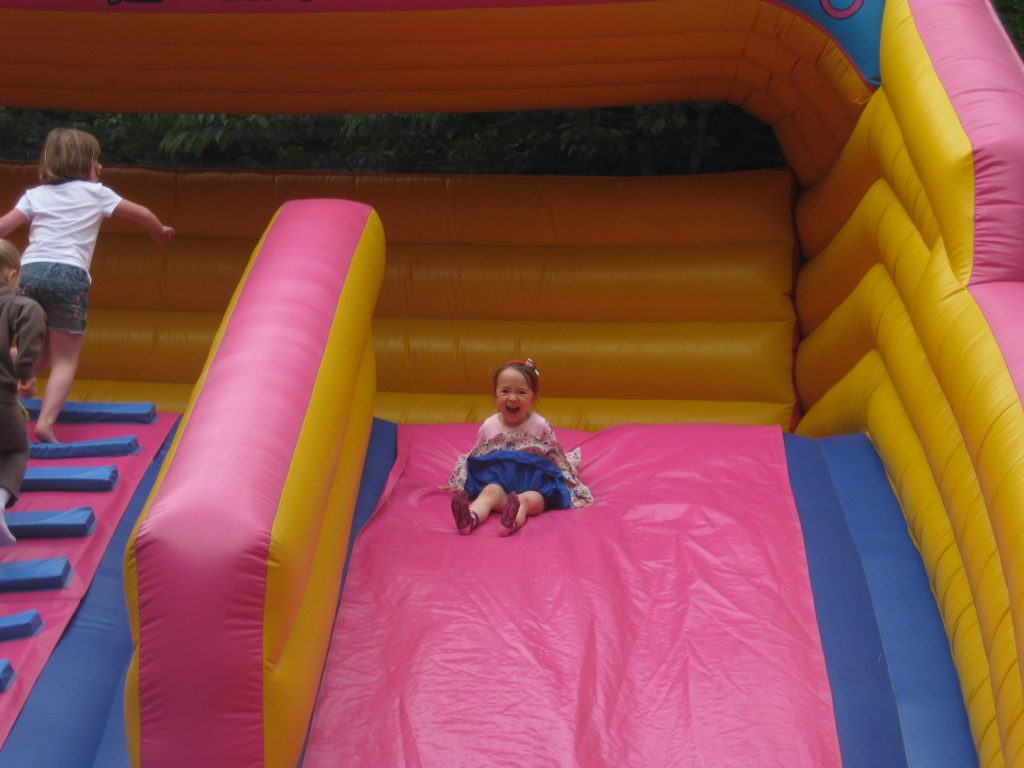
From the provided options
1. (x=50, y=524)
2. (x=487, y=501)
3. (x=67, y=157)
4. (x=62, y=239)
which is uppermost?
(x=67, y=157)

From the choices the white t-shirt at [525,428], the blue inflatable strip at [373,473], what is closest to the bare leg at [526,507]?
the white t-shirt at [525,428]

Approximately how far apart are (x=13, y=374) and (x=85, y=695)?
818 mm

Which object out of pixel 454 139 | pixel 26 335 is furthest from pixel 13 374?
pixel 454 139

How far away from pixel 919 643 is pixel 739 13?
1967 millimetres

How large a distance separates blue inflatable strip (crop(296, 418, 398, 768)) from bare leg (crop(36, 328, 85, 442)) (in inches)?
34.9

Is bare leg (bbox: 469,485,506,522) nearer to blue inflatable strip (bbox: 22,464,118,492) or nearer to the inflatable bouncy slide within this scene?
the inflatable bouncy slide

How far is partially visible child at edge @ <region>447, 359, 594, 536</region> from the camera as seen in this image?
3.43 m

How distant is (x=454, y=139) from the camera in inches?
226

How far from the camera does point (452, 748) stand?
249cm

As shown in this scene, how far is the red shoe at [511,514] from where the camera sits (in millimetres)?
3285

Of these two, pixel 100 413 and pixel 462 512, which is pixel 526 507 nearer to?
pixel 462 512

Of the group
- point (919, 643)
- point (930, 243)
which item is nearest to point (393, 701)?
point (919, 643)

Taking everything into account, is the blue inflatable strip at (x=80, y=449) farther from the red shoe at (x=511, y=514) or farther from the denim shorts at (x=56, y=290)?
the red shoe at (x=511, y=514)

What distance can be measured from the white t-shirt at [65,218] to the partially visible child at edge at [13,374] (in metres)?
0.50
